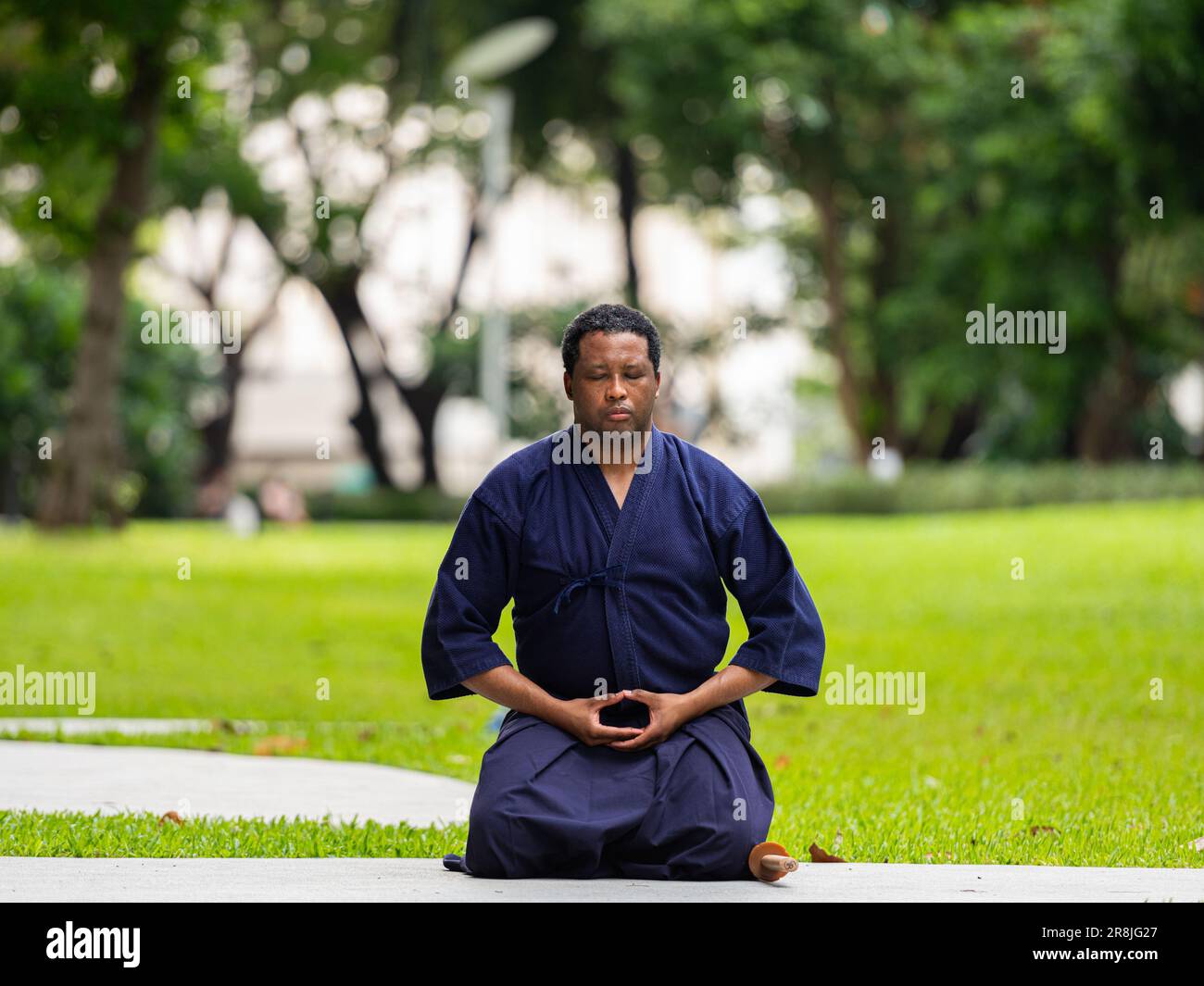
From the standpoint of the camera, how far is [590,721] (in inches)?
198

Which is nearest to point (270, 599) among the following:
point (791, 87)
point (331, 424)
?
point (791, 87)

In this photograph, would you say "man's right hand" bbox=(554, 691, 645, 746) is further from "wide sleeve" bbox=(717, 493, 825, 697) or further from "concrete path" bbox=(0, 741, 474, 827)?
"concrete path" bbox=(0, 741, 474, 827)

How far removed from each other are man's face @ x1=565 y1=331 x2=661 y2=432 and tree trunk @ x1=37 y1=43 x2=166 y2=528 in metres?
18.3

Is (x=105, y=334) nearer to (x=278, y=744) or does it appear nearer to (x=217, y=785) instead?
(x=278, y=744)

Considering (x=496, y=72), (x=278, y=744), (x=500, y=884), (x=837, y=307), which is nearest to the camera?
(x=500, y=884)

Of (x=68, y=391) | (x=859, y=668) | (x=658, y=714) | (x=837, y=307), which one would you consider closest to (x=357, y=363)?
(x=68, y=391)

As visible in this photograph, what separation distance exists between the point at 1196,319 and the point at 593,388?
33527 mm

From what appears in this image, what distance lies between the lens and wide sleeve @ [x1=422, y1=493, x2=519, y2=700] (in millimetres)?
5086

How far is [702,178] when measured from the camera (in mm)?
39062

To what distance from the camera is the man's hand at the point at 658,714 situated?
5.02 meters

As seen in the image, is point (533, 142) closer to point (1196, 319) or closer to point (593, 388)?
point (1196, 319)

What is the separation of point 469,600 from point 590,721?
1.60ft

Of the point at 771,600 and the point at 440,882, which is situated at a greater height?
the point at 771,600

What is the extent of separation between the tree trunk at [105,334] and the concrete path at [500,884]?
17.9m
